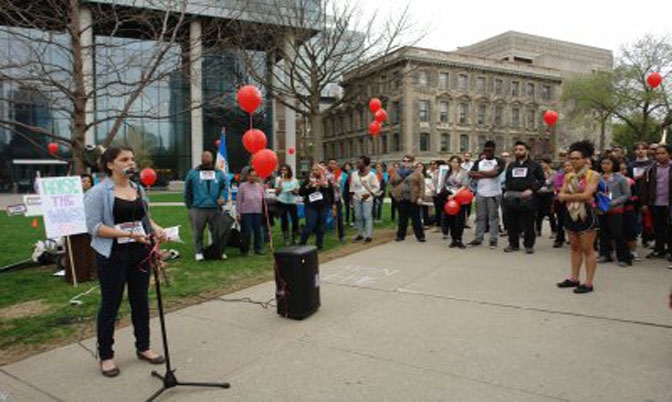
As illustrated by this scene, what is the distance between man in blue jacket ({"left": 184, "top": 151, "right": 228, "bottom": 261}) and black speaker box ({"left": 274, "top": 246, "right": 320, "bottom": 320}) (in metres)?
3.67

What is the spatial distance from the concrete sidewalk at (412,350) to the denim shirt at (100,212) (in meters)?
1.10

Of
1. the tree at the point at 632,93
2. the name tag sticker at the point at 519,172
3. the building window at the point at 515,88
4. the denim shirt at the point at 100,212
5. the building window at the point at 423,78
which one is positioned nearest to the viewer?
the denim shirt at the point at 100,212

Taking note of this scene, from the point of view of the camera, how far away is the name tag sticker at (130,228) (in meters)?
3.65

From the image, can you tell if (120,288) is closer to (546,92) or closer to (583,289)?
(583,289)

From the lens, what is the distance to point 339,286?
6.25 m

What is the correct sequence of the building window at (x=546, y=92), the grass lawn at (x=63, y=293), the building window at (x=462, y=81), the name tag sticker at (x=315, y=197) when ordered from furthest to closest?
the building window at (x=546, y=92) < the building window at (x=462, y=81) < the name tag sticker at (x=315, y=197) < the grass lawn at (x=63, y=293)

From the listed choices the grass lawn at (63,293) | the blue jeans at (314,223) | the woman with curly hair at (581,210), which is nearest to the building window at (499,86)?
the grass lawn at (63,293)

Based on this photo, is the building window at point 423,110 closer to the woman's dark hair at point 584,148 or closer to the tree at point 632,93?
the tree at point 632,93

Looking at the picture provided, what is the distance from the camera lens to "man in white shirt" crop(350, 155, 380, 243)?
9.78 m

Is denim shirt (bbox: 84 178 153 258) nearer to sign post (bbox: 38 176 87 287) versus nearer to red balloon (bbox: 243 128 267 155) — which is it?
red balloon (bbox: 243 128 267 155)

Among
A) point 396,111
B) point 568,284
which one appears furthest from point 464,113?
point 568,284

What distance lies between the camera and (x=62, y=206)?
6.91 metres

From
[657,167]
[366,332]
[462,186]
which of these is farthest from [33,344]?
[657,167]

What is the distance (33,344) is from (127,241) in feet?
5.87
